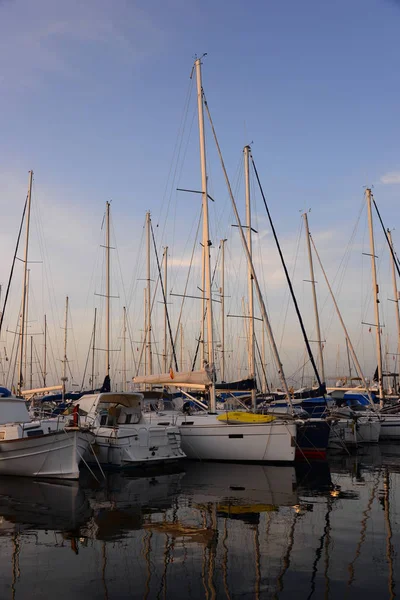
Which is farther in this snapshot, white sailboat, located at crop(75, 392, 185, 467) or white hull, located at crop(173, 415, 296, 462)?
white hull, located at crop(173, 415, 296, 462)

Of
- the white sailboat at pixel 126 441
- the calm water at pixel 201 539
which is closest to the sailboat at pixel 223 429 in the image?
the white sailboat at pixel 126 441

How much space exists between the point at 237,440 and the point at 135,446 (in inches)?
160

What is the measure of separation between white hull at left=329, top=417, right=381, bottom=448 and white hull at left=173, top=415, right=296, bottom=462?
4.85 metres

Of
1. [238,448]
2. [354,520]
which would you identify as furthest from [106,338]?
[354,520]

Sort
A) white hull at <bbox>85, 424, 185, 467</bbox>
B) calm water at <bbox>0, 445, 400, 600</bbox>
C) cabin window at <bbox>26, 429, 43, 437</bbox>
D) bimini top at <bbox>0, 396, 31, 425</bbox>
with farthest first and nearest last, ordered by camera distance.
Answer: bimini top at <bbox>0, 396, 31, 425</bbox> < white hull at <bbox>85, 424, 185, 467</bbox> < cabin window at <bbox>26, 429, 43, 437</bbox> < calm water at <bbox>0, 445, 400, 600</bbox>

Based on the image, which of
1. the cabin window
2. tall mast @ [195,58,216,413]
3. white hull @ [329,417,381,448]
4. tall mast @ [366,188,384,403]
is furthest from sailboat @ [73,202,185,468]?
tall mast @ [366,188,384,403]

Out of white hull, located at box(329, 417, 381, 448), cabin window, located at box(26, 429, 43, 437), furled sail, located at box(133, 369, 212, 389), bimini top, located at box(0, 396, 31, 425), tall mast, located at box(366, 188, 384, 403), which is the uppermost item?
tall mast, located at box(366, 188, 384, 403)

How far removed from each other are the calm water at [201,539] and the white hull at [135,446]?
226 centimetres

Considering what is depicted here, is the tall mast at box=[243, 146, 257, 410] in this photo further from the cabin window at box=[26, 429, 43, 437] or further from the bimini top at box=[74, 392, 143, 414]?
the cabin window at box=[26, 429, 43, 437]

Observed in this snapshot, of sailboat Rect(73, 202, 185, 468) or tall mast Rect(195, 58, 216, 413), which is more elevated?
tall mast Rect(195, 58, 216, 413)

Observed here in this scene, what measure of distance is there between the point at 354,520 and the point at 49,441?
10149 millimetres

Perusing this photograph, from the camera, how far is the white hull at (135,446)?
1978cm

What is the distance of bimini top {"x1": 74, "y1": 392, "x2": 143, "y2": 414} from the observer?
21922 mm

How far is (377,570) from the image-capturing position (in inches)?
335
